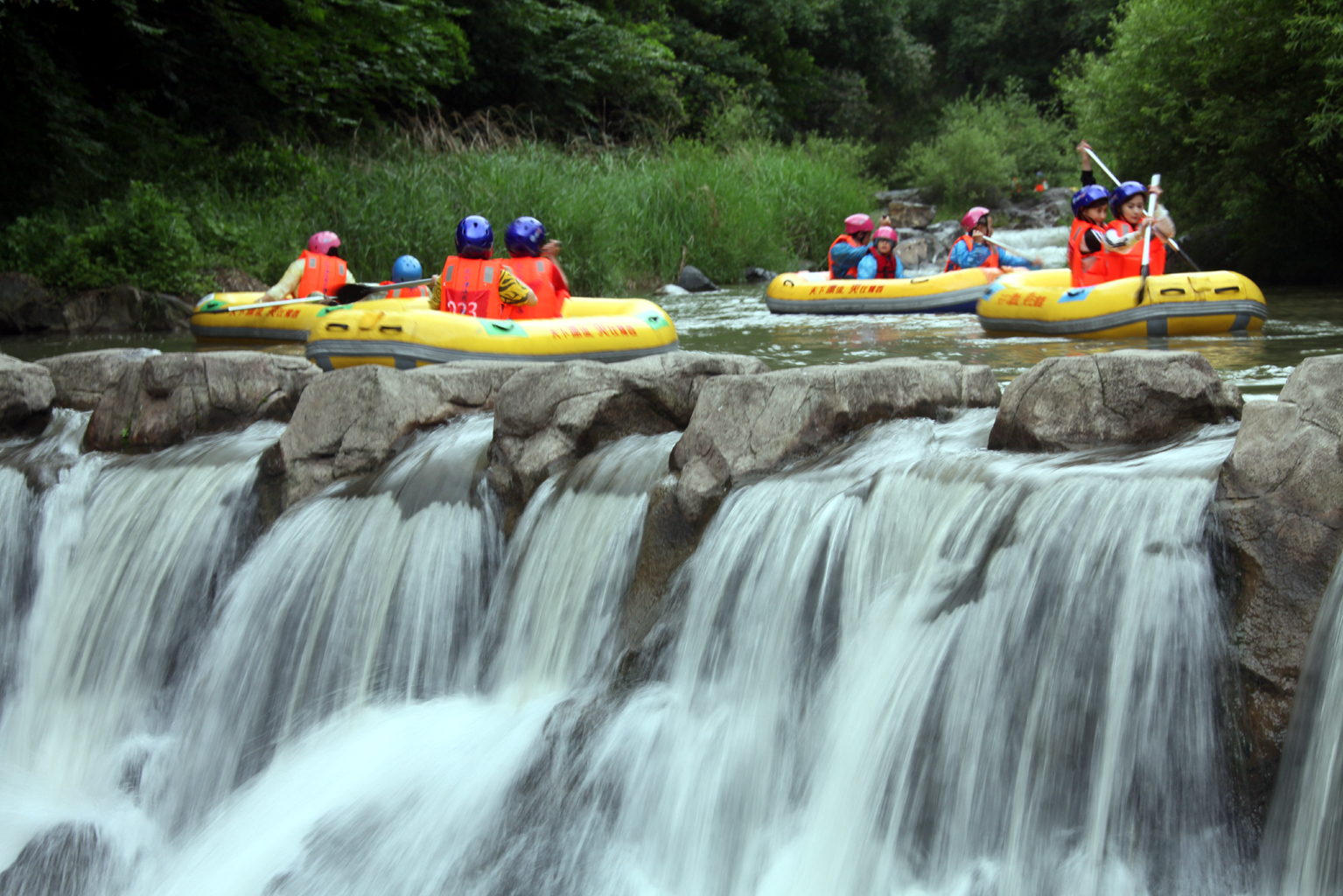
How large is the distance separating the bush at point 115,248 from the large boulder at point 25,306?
17 centimetres

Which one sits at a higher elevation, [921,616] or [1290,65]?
[1290,65]

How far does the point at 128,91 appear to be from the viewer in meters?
15.9

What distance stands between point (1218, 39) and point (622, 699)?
11.9 m

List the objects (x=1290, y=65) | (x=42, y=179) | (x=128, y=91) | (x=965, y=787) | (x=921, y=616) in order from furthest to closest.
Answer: (x=128, y=91) < (x=42, y=179) < (x=1290, y=65) < (x=921, y=616) < (x=965, y=787)

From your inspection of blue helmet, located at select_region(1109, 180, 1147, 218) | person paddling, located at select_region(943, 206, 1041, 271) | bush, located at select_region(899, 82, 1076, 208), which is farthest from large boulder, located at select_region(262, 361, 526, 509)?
bush, located at select_region(899, 82, 1076, 208)

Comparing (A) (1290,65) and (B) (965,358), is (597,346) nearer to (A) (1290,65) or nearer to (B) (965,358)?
(B) (965,358)

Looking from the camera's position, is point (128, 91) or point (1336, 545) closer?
point (1336, 545)

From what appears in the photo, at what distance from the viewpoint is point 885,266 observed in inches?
575

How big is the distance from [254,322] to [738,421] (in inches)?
347

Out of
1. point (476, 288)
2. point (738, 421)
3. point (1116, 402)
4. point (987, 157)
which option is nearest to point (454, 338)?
point (476, 288)

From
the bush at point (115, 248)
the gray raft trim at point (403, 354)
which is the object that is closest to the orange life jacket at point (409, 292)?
the bush at point (115, 248)

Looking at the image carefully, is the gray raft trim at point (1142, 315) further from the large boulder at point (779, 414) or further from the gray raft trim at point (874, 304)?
the large boulder at point (779, 414)

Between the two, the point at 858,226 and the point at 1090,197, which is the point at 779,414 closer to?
the point at 1090,197

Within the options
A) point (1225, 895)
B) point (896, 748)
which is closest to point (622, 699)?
point (896, 748)
